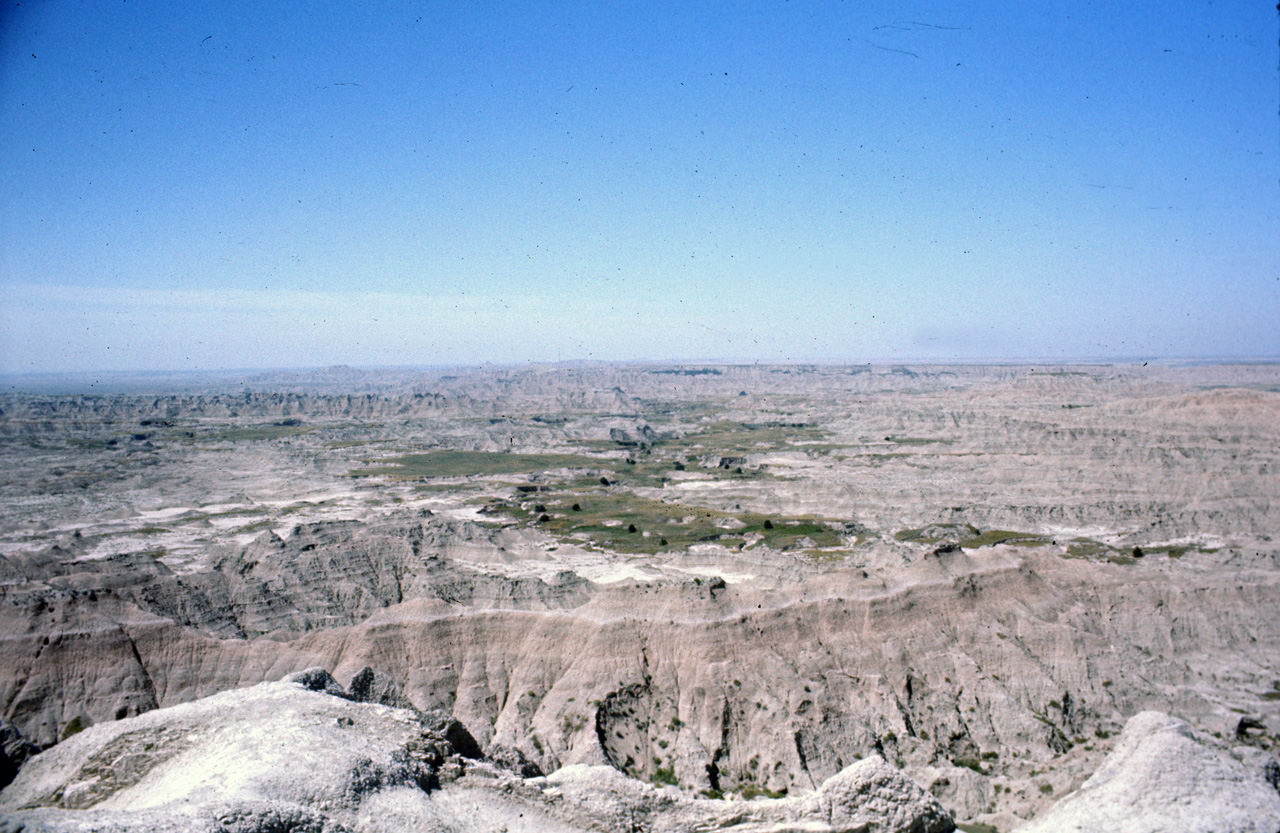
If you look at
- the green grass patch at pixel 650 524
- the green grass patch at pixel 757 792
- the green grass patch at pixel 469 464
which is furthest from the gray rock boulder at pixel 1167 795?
the green grass patch at pixel 469 464

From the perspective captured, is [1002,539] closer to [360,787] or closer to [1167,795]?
[1167,795]

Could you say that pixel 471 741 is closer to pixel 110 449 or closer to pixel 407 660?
pixel 407 660

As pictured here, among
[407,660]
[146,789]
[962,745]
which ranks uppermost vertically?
[146,789]

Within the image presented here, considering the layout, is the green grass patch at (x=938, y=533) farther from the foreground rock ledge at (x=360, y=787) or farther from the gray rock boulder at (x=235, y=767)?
the gray rock boulder at (x=235, y=767)

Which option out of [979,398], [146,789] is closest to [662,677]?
[146,789]

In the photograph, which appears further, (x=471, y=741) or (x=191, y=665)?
(x=191, y=665)

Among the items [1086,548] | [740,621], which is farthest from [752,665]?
[1086,548]
